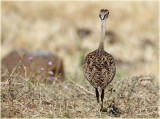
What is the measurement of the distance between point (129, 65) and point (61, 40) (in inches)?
141

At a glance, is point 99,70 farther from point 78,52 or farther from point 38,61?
point 78,52

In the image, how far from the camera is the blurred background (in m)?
17.0

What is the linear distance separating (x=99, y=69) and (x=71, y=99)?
995mm

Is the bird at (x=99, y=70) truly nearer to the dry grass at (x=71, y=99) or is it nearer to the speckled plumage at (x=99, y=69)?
the speckled plumage at (x=99, y=69)

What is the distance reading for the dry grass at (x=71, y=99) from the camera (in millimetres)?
6607

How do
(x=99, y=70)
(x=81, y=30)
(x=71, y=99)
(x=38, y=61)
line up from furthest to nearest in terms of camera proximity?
1. (x=81, y=30)
2. (x=38, y=61)
3. (x=71, y=99)
4. (x=99, y=70)

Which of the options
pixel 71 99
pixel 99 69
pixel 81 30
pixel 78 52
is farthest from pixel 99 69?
pixel 81 30

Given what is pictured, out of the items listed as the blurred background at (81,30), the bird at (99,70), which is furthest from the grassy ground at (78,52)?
the bird at (99,70)

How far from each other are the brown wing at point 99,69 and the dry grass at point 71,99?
0.39 metres

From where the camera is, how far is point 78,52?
57.3 feet

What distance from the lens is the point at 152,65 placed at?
50.2ft

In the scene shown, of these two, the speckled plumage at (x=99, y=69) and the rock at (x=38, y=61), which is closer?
the speckled plumage at (x=99, y=69)

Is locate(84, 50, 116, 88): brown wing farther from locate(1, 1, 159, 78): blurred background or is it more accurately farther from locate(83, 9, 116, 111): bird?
locate(1, 1, 159, 78): blurred background

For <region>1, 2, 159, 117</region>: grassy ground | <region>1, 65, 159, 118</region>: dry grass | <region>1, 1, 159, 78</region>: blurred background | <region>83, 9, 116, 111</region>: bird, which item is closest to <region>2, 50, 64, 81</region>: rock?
<region>1, 2, 159, 117</region>: grassy ground
